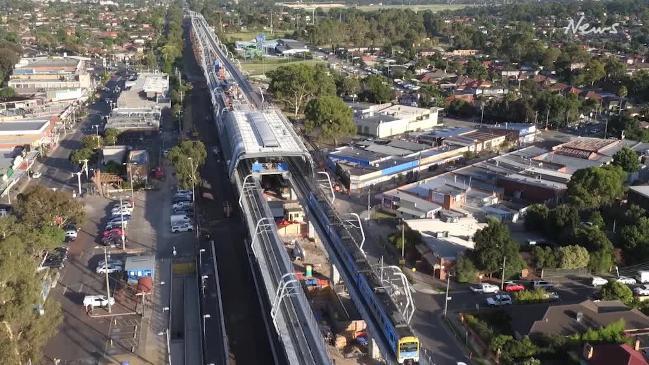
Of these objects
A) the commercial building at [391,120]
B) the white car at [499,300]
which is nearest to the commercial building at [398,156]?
the commercial building at [391,120]

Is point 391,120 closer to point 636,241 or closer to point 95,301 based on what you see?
point 636,241

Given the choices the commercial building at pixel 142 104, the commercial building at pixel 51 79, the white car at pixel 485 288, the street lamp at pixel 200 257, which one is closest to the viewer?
the white car at pixel 485 288

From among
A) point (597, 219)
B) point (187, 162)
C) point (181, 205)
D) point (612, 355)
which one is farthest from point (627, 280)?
point (187, 162)

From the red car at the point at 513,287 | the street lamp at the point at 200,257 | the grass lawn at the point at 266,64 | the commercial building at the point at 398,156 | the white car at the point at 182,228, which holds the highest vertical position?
the grass lawn at the point at 266,64

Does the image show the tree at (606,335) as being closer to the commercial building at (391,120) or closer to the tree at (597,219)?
the tree at (597,219)

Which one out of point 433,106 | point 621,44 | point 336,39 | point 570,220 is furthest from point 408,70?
point 570,220

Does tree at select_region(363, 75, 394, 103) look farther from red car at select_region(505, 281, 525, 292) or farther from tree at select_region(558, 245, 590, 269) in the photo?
red car at select_region(505, 281, 525, 292)
